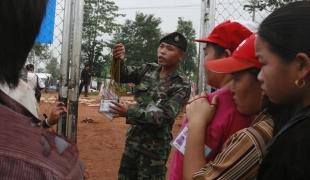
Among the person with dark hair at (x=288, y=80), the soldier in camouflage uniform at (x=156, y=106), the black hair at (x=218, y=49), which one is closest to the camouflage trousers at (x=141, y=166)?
the soldier in camouflage uniform at (x=156, y=106)

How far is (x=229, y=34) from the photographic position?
1946 millimetres

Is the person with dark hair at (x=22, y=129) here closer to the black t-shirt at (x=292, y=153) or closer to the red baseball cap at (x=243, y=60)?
the black t-shirt at (x=292, y=153)

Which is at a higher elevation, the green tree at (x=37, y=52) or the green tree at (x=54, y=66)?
the green tree at (x=37, y=52)

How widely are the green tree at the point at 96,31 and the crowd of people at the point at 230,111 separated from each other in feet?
46.5

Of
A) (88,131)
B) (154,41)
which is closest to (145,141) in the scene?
(88,131)

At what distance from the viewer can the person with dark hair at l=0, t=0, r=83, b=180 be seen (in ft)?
2.47

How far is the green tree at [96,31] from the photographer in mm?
19258

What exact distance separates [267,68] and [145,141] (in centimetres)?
210

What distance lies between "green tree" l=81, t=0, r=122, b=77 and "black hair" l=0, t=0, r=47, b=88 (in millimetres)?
14977

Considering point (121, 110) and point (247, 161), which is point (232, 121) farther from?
point (121, 110)

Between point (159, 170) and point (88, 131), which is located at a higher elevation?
point (159, 170)

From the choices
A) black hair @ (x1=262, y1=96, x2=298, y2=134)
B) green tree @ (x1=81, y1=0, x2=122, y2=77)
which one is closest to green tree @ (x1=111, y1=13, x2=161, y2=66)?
green tree @ (x1=81, y1=0, x2=122, y2=77)

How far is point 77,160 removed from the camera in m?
0.91

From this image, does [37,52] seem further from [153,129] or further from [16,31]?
[16,31]
